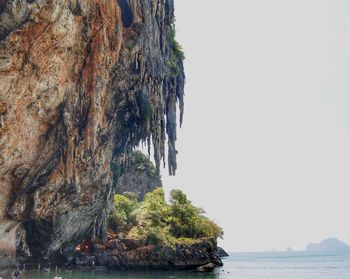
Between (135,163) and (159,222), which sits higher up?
(135,163)

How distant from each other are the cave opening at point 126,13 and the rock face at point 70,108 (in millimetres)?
97

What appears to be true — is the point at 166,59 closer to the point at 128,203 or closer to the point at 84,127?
the point at 84,127

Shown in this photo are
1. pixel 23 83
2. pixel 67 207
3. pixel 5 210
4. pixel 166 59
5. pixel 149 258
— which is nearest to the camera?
pixel 23 83

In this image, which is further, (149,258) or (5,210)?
(149,258)

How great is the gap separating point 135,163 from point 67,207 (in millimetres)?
50926

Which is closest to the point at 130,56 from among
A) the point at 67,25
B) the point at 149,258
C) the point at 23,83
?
the point at 67,25

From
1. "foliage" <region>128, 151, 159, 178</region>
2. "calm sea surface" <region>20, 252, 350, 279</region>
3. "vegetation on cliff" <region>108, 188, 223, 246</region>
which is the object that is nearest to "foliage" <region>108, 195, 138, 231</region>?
"vegetation on cliff" <region>108, 188, 223, 246</region>

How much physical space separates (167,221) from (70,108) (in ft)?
97.7

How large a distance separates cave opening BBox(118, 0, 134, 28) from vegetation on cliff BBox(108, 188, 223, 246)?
2688cm

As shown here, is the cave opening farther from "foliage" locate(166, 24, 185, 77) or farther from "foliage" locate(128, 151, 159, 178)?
"foliage" locate(128, 151, 159, 178)

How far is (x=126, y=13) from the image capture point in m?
37.1

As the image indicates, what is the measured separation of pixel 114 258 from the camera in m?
48.0

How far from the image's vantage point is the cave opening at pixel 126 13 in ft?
120

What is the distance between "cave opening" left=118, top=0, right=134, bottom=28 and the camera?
36.7m
